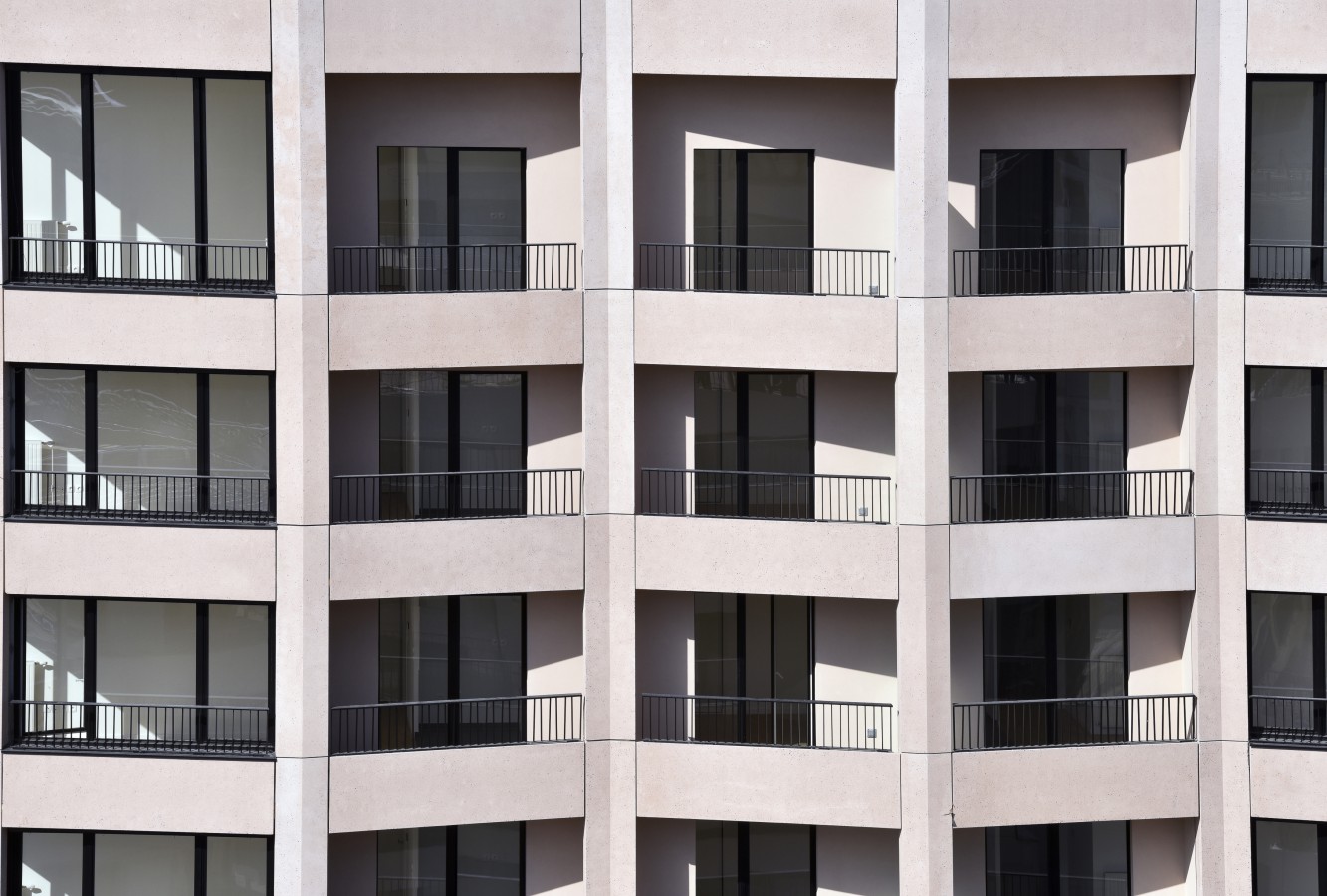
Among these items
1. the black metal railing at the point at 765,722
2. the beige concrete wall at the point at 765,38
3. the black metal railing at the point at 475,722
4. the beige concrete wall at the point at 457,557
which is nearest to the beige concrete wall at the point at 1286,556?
the black metal railing at the point at 765,722

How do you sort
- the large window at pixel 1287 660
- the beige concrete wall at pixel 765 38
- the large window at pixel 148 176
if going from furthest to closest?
the large window at pixel 1287 660 → the large window at pixel 148 176 → the beige concrete wall at pixel 765 38

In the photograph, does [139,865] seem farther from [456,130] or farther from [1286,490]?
[1286,490]

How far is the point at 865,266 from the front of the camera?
80.3 ft

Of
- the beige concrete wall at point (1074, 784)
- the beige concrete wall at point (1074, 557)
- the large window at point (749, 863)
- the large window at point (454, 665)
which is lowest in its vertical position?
the large window at point (749, 863)

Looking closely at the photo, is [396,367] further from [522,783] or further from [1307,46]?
[1307,46]

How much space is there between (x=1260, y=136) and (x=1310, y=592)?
7630mm

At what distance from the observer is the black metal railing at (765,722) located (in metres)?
24.1

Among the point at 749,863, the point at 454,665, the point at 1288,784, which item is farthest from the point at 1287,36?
the point at 454,665

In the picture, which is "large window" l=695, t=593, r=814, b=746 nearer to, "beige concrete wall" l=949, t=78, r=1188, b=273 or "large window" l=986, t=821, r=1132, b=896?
"large window" l=986, t=821, r=1132, b=896

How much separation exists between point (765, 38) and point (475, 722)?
1219cm

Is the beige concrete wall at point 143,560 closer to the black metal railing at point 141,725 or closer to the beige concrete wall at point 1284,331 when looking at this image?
the black metal railing at point 141,725

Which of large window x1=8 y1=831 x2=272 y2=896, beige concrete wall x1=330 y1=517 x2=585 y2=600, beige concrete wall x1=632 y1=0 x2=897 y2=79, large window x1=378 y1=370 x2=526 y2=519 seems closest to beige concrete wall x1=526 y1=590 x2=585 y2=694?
beige concrete wall x1=330 y1=517 x2=585 y2=600

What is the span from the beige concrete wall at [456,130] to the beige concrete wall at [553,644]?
6136 mm

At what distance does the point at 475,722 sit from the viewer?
955 inches
